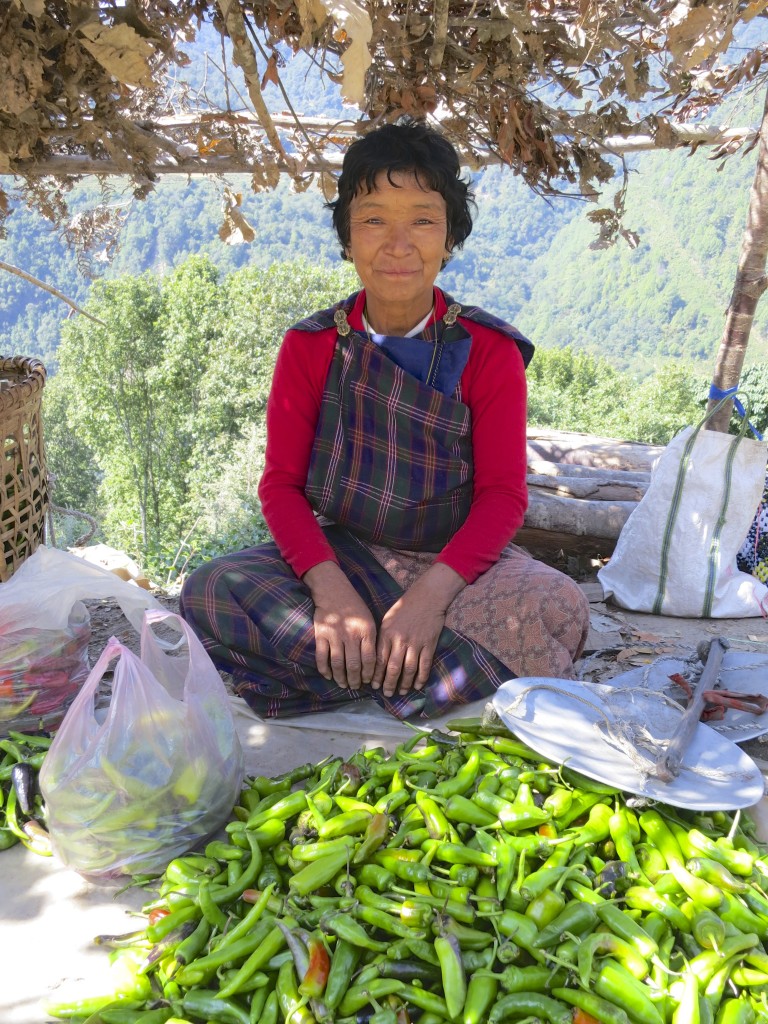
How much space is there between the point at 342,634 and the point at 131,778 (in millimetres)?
695

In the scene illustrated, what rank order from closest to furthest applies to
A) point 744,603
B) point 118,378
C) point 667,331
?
point 744,603
point 118,378
point 667,331

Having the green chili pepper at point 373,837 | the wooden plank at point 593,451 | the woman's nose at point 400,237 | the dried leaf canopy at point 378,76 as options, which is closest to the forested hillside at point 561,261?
the wooden plank at point 593,451

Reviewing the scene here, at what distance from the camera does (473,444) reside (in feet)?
8.20

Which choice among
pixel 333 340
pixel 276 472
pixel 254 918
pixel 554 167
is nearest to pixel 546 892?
pixel 254 918

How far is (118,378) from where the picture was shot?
33000 mm

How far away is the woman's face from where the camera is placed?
2266 millimetres

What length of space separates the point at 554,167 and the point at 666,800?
2087 mm

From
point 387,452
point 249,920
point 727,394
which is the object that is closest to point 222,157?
point 387,452

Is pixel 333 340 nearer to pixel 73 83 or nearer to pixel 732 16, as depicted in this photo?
pixel 73 83

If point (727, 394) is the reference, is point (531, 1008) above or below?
below

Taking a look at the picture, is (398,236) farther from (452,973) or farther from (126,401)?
(126,401)

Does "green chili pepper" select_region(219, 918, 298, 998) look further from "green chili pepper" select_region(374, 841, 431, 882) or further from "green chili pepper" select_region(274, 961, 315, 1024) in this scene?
"green chili pepper" select_region(374, 841, 431, 882)

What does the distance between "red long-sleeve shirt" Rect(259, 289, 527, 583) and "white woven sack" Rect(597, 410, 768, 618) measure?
1.06m

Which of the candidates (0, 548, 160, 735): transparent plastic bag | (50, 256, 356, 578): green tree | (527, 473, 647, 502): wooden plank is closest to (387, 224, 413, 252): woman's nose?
(0, 548, 160, 735): transparent plastic bag
